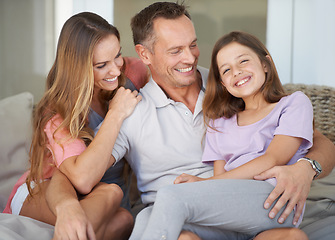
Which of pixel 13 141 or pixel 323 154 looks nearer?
pixel 323 154

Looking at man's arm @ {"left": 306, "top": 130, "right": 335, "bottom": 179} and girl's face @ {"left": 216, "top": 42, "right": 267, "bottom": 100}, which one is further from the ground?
girl's face @ {"left": 216, "top": 42, "right": 267, "bottom": 100}

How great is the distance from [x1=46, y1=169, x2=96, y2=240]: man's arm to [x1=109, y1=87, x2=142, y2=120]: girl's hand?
36 cm

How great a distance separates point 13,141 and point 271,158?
1204mm

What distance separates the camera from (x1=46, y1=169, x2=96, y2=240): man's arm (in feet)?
4.55

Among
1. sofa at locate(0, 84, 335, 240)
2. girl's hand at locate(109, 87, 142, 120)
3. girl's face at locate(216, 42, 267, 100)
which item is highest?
girl's face at locate(216, 42, 267, 100)


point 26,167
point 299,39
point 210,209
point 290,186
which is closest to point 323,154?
point 290,186

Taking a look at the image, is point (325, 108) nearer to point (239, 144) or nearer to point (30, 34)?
point (239, 144)

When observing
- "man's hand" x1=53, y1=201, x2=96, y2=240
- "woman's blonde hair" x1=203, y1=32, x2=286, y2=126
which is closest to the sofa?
"man's hand" x1=53, y1=201, x2=96, y2=240

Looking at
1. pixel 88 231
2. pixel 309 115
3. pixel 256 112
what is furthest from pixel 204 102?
pixel 88 231

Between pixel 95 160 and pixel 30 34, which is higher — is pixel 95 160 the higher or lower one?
the lower one

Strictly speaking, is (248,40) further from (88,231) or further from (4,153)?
(4,153)

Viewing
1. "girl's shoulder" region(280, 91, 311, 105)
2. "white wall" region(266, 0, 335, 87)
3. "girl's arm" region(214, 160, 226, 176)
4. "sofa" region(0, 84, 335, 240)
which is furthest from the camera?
"white wall" region(266, 0, 335, 87)

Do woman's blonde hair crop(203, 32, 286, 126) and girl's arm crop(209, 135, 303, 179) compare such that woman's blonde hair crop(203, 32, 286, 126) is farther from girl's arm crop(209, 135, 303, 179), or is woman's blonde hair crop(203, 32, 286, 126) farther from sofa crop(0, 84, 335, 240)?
sofa crop(0, 84, 335, 240)

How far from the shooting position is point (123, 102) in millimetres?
1834
